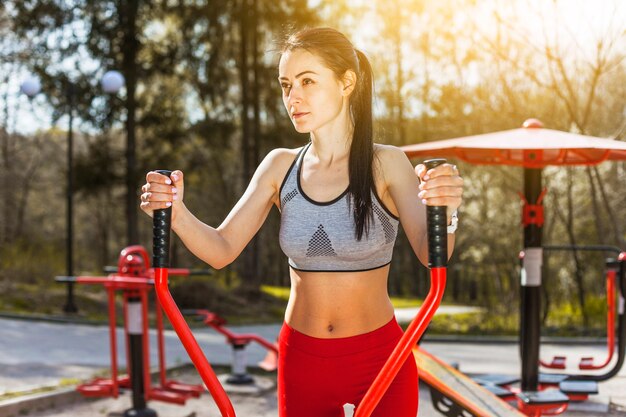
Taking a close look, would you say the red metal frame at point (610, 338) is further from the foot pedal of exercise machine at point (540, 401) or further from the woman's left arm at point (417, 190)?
the woman's left arm at point (417, 190)

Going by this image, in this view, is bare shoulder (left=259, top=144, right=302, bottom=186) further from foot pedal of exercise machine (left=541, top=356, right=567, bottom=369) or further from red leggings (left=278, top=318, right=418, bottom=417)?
foot pedal of exercise machine (left=541, top=356, right=567, bottom=369)

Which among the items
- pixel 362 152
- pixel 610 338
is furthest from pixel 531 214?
pixel 362 152

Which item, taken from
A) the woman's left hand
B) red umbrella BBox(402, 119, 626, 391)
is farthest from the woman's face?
red umbrella BBox(402, 119, 626, 391)

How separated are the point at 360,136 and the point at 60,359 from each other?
809 cm

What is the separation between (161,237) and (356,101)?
748mm

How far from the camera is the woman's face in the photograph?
2.38 meters

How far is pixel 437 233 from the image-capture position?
1.96 metres

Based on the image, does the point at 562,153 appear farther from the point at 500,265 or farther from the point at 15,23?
the point at 500,265

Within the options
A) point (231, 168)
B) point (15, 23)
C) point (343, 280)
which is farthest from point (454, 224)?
point (231, 168)

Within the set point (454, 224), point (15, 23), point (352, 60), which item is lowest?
point (454, 224)

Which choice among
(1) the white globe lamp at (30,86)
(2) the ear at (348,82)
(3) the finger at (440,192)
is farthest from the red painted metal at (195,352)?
(1) the white globe lamp at (30,86)

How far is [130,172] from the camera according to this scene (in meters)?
18.4

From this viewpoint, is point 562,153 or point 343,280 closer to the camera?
point 343,280

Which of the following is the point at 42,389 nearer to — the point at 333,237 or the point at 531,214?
the point at 531,214
